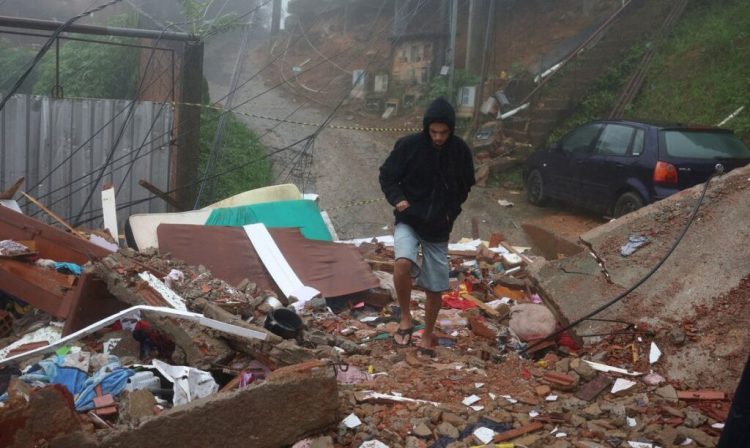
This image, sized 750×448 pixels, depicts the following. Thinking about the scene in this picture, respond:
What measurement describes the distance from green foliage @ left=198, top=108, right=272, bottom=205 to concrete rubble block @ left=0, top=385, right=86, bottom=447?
29.0 ft

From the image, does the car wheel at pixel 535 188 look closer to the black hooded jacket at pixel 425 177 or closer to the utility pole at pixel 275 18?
the black hooded jacket at pixel 425 177

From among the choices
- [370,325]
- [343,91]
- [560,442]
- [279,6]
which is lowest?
[370,325]

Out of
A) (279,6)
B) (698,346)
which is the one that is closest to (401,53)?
(279,6)

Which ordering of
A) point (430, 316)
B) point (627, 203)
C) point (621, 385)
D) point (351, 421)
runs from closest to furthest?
1. point (351, 421)
2. point (621, 385)
3. point (430, 316)
4. point (627, 203)

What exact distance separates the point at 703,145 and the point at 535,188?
12.3ft

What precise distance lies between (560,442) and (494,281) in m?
4.07

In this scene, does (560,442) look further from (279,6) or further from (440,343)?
(279,6)

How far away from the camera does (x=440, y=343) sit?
576cm

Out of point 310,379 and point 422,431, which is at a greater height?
point 310,379

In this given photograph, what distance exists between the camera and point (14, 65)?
21672 mm

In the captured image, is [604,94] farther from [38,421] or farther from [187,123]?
[38,421]

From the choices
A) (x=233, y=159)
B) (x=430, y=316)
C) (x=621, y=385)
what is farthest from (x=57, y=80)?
(x=621, y=385)

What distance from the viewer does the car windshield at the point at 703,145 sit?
9.63 metres

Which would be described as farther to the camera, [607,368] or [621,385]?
[607,368]
